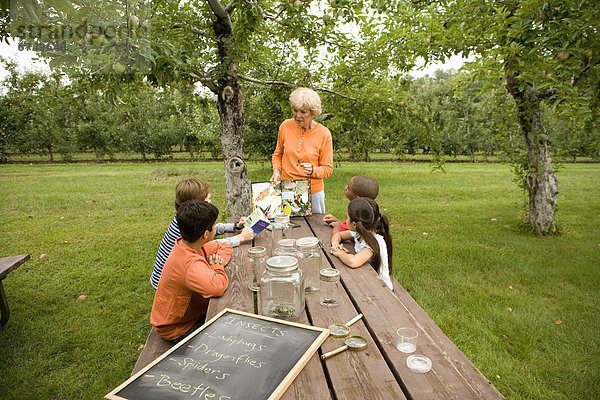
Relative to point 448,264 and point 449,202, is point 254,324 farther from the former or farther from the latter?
point 449,202

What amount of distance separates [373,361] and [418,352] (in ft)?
0.65

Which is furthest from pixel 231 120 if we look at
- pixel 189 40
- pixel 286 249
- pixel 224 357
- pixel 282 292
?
pixel 224 357

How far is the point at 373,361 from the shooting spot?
1383mm

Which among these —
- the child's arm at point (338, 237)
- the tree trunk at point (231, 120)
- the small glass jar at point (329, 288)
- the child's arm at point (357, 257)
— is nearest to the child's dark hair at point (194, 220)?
the small glass jar at point (329, 288)

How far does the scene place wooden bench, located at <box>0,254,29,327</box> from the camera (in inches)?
130

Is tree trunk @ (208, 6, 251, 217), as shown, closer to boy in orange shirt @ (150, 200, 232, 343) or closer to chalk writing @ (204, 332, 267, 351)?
boy in orange shirt @ (150, 200, 232, 343)

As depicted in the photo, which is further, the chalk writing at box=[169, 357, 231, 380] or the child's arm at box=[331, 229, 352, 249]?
the child's arm at box=[331, 229, 352, 249]

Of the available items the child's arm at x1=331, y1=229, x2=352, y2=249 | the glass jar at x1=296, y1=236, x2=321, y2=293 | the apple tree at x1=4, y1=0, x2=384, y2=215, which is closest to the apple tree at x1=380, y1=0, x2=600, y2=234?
the apple tree at x1=4, y1=0, x2=384, y2=215

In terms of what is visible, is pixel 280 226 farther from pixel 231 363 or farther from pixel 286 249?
pixel 231 363

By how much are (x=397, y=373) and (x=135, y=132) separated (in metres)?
27.4

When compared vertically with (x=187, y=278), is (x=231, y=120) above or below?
above

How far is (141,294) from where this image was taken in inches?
178

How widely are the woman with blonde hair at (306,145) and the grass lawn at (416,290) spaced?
72.7 inches

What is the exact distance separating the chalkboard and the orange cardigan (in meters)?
0.34
